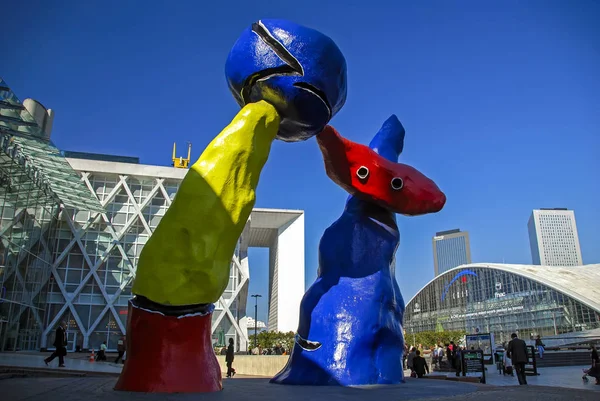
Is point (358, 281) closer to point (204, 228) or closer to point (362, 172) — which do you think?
point (362, 172)

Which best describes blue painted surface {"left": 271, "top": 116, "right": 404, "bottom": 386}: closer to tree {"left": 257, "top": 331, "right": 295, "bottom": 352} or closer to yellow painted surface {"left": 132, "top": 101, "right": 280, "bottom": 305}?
yellow painted surface {"left": 132, "top": 101, "right": 280, "bottom": 305}

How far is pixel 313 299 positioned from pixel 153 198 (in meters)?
28.7

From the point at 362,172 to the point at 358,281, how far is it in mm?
2148

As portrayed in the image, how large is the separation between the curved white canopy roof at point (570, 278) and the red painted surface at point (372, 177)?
202ft

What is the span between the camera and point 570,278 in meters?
69.7

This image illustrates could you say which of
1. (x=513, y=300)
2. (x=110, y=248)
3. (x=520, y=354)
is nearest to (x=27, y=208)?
(x=110, y=248)

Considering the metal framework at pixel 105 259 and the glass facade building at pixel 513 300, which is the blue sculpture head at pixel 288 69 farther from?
the glass facade building at pixel 513 300

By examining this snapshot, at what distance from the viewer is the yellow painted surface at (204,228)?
6.02m

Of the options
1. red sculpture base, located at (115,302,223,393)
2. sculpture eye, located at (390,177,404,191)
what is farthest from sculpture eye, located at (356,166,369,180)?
red sculpture base, located at (115,302,223,393)

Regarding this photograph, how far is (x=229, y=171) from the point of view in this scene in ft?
21.4

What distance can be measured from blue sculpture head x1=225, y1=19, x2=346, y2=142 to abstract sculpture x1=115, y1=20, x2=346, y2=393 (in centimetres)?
2

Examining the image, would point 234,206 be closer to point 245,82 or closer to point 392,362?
point 245,82

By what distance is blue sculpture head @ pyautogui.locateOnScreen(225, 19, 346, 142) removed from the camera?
7.34 m

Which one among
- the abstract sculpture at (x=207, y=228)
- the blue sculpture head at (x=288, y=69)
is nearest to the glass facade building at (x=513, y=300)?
the blue sculpture head at (x=288, y=69)
